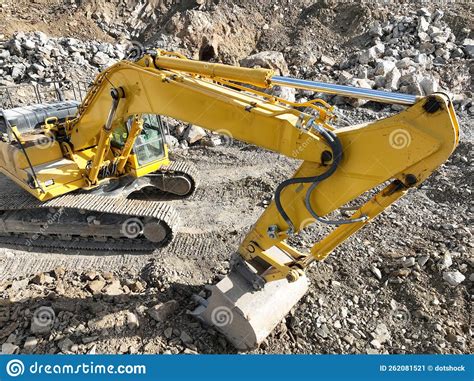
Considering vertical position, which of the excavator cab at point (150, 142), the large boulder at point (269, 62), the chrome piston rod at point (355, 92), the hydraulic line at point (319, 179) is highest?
the chrome piston rod at point (355, 92)

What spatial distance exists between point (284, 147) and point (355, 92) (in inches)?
30.4

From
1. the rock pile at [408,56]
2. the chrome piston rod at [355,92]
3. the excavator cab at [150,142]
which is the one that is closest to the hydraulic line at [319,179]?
the chrome piston rod at [355,92]

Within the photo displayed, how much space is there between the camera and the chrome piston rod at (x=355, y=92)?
2.86 metres

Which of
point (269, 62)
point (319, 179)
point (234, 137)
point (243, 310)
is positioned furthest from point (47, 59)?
point (319, 179)

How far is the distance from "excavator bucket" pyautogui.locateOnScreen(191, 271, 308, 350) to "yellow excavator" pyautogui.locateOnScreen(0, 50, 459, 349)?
1 centimetres

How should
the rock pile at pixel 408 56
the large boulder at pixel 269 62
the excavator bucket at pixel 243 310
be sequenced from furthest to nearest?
the large boulder at pixel 269 62
the rock pile at pixel 408 56
the excavator bucket at pixel 243 310

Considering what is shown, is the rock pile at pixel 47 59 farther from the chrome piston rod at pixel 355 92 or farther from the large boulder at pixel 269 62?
the chrome piston rod at pixel 355 92

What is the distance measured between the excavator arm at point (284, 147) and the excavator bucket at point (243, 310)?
12 mm

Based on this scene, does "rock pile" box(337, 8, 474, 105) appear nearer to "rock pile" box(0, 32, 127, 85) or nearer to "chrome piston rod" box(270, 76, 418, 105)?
"chrome piston rod" box(270, 76, 418, 105)

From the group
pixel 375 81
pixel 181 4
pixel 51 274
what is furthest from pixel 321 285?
pixel 181 4

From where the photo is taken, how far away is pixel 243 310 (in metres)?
4.15

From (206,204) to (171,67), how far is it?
345 centimetres

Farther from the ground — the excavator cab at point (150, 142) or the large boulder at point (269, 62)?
the large boulder at point (269, 62)

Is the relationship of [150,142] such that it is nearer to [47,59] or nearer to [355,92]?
[355,92]
